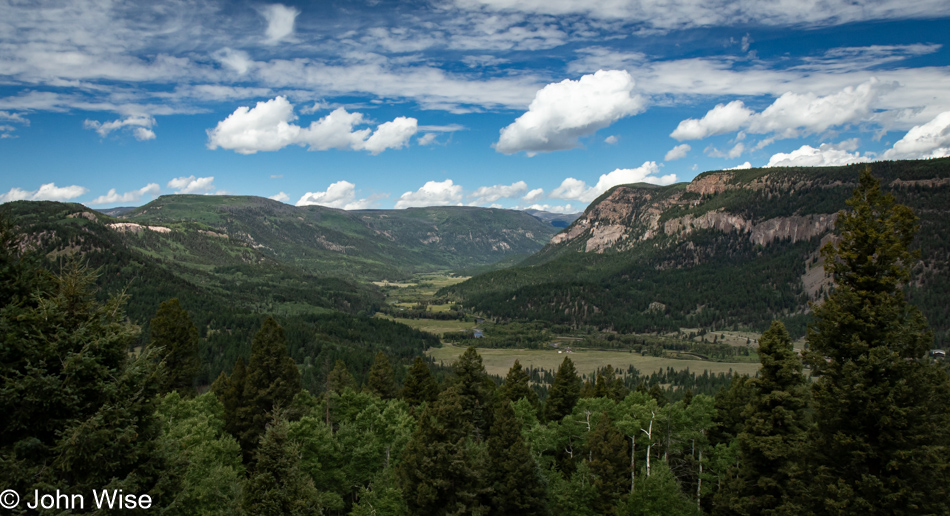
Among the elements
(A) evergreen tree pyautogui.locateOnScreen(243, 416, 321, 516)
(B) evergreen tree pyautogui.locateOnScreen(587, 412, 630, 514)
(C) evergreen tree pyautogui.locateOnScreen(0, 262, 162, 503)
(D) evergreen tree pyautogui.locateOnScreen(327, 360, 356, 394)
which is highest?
(C) evergreen tree pyautogui.locateOnScreen(0, 262, 162, 503)

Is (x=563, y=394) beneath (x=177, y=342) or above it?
beneath

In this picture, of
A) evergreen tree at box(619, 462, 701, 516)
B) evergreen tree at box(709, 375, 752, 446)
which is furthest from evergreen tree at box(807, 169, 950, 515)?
evergreen tree at box(709, 375, 752, 446)

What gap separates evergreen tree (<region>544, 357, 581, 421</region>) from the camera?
56219mm

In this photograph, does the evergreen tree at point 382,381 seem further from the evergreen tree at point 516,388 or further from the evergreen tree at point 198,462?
the evergreen tree at point 198,462

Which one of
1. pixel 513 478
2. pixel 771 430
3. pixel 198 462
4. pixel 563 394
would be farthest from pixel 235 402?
pixel 771 430

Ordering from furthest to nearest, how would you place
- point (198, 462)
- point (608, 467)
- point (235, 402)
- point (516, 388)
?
point (516, 388), point (235, 402), point (608, 467), point (198, 462)

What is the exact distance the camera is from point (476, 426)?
4219 cm

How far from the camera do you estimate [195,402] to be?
4269 cm

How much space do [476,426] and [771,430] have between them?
73.8 ft

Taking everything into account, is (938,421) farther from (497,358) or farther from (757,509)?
(497,358)

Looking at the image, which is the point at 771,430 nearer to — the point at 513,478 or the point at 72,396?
the point at 513,478

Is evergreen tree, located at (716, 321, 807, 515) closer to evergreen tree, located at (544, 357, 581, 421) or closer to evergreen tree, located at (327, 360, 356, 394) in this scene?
evergreen tree, located at (544, 357, 581, 421)

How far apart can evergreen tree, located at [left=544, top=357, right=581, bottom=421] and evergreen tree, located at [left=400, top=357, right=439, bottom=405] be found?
13795 mm

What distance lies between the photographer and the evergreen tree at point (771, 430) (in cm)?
2620
